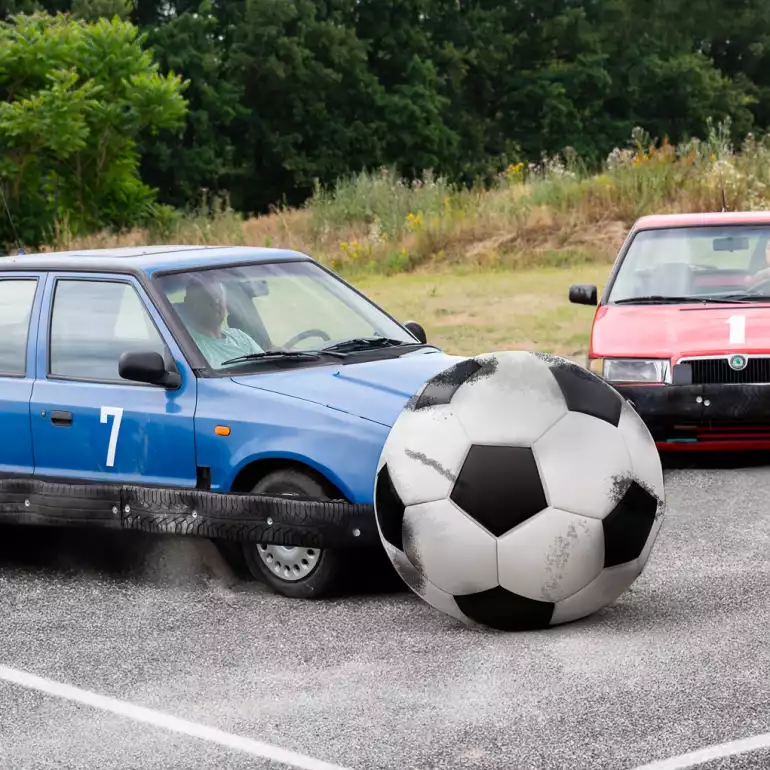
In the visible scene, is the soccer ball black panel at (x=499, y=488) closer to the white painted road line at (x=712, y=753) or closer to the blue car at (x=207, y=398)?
the blue car at (x=207, y=398)

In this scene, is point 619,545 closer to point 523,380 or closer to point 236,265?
point 523,380

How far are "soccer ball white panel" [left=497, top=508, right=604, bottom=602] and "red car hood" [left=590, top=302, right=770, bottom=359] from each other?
4.23 m

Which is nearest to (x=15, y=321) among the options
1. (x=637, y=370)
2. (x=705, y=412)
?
(x=637, y=370)

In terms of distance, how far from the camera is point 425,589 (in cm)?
608

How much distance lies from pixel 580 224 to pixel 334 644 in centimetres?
1813

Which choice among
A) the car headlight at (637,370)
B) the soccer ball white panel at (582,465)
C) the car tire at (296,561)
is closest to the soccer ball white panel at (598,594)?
the soccer ball white panel at (582,465)

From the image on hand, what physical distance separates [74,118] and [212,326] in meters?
29.2

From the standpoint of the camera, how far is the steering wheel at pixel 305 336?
298 inches

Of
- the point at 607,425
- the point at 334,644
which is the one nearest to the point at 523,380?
the point at 607,425

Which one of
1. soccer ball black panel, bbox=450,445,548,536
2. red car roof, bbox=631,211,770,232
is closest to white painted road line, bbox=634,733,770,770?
soccer ball black panel, bbox=450,445,548,536

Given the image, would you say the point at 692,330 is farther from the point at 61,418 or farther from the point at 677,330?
the point at 61,418

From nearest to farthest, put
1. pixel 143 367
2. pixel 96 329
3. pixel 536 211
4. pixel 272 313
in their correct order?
1. pixel 143 367
2. pixel 96 329
3. pixel 272 313
4. pixel 536 211

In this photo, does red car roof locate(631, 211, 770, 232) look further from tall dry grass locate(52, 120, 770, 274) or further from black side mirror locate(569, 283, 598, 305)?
tall dry grass locate(52, 120, 770, 274)

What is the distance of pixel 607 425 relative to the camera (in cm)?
604
